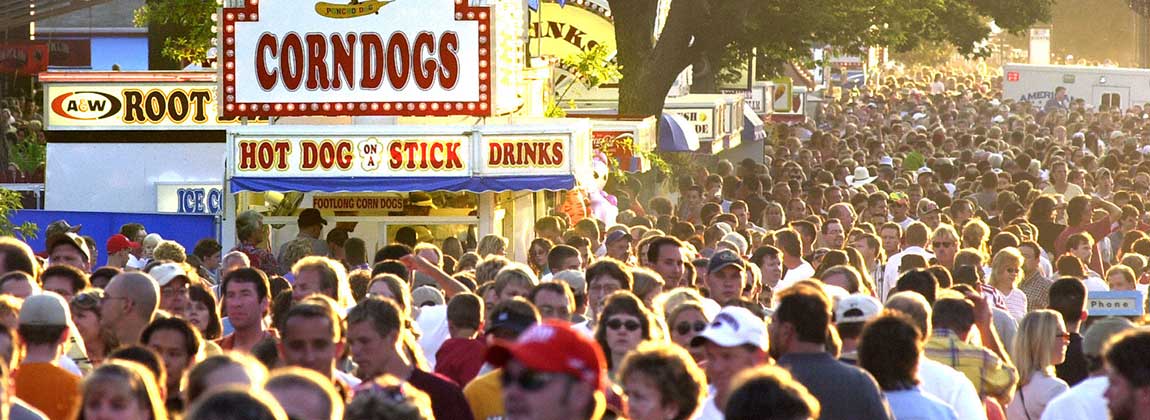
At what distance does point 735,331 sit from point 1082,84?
49273mm

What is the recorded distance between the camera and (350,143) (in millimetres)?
16359

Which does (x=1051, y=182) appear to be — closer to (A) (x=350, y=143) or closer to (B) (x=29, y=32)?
(A) (x=350, y=143)

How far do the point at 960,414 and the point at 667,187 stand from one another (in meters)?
21.3

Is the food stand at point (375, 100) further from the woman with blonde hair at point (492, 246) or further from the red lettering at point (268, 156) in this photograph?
the woman with blonde hair at point (492, 246)

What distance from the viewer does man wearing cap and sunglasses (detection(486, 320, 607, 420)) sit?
16.5 ft

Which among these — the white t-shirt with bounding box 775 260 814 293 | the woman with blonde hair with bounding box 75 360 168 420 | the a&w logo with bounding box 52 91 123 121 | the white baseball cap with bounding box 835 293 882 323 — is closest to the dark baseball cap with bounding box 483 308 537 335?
the white baseball cap with bounding box 835 293 882 323

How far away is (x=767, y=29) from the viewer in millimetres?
34500

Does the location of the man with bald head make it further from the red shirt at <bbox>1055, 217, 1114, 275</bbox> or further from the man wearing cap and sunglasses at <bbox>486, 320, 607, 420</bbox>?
the red shirt at <bbox>1055, 217, 1114, 275</bbox>

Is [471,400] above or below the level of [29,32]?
below

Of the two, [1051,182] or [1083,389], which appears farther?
[1051,182]

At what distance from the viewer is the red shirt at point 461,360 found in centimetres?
823

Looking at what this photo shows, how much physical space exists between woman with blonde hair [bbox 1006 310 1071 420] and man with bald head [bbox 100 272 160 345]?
361 cm

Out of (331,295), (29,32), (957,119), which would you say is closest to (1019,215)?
(331,295)

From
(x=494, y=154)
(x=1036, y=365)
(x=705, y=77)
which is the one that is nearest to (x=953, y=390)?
(x=1036, y=365)
